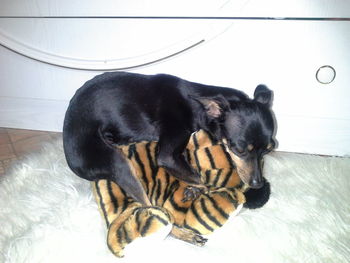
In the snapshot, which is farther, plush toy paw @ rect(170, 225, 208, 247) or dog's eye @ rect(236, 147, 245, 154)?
dog's eye @ rect(236, 147, 245, 154)

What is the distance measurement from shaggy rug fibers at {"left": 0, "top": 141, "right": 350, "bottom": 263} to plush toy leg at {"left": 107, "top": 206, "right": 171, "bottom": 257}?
0.04 m

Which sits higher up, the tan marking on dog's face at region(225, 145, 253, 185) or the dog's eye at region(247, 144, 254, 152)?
the dog's eye at region(247, 144, 254, 152)

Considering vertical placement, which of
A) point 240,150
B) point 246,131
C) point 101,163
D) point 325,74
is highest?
point 325,74

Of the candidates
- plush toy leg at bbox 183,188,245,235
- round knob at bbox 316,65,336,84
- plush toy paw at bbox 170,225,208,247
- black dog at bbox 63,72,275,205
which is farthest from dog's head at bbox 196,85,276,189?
round knob at bbox 316,65,336,84

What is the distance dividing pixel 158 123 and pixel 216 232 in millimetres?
721

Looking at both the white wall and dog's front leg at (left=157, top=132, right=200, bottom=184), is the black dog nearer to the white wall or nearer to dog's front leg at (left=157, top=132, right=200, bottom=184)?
dog's front leg at (left=157, top=132, right=200, bottom=184)

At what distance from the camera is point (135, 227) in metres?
1.44

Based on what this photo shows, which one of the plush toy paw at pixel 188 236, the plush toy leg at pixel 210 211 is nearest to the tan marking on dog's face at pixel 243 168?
the plush toy leg at pixel 210 211

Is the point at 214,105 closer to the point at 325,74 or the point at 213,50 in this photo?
the point at 213,50

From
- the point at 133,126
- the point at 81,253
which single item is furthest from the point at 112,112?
the point at 81,253

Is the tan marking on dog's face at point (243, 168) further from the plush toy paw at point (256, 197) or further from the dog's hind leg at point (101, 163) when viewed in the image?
the dog's hind leg at point (101, 163)

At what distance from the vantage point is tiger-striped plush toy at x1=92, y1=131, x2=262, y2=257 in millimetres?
A: 1450

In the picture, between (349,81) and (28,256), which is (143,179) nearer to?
(28,256)

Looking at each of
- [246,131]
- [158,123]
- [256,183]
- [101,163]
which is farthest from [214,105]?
[101,163]
